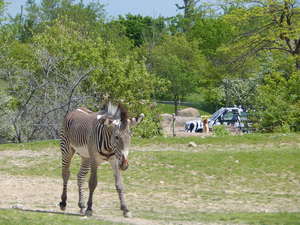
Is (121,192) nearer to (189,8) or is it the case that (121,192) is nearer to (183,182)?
(183,182)

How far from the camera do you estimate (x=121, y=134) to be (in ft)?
30.3

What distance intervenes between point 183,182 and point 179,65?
45.4 metres

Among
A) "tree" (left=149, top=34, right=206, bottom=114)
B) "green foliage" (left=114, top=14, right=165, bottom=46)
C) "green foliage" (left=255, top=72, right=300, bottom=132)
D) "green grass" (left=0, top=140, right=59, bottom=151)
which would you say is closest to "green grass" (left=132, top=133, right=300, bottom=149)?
"green grass" (left=0, top=140, right=59, bottom=151)

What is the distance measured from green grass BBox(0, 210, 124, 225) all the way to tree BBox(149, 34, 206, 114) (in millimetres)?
46905

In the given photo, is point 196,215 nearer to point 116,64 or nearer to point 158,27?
point 116,64

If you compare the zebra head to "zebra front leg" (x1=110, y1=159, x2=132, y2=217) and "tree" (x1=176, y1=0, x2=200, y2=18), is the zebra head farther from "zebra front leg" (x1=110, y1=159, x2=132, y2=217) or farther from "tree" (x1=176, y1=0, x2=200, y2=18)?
"tree" (x1=176, y1=0, x2=200, y2=18)

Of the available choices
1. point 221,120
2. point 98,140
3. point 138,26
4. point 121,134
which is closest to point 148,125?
point 221,120

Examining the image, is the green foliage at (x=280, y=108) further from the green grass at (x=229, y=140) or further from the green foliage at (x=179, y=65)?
the green foliage at (x=179, y=65)

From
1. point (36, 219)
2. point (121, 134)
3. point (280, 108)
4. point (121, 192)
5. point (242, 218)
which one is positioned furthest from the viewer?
point (280, 108)

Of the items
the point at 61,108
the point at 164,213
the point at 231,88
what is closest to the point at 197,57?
the point at 231,88

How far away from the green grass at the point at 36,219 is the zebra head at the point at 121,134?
0.99 meters

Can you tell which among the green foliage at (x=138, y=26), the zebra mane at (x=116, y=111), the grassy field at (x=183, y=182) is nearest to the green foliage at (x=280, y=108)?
the grassy field at (x=183, y=182)

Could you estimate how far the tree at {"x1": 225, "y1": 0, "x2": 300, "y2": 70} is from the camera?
33312 millimetres

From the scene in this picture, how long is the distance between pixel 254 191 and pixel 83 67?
13.9 metres
